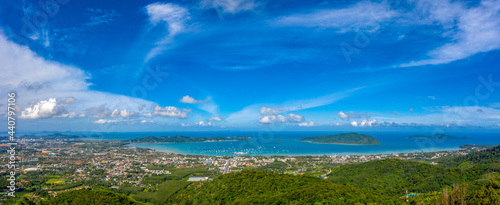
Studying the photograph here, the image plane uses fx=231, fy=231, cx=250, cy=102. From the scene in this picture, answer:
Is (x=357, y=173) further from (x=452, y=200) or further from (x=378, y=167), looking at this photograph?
(x=452, y=200)

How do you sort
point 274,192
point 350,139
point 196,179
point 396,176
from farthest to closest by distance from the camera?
point 350,139 → point 196,179 → point 396,176 → point 274,192

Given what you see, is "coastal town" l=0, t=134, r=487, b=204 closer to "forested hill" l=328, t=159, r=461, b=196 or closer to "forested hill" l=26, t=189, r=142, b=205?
"forested hill" l=328, t=159, r=461, b=196

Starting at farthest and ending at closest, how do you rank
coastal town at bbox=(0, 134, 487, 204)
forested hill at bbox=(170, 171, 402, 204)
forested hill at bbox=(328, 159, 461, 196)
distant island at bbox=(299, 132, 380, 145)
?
1. distant island at bbox=(299, 132, 380, 145)
2. coastal town at bbox=(0, 134, 487, 204)
3. forested hill at bbox=(328, 159, 461, 196)
4. forested hill at bbox=(170, 171, 402, 204)

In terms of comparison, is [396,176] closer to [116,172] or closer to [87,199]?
[87,199]

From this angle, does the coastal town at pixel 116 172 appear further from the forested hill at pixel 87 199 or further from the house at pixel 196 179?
the forested hill at pixel 87 199

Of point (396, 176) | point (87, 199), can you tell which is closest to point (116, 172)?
point (87, 199)

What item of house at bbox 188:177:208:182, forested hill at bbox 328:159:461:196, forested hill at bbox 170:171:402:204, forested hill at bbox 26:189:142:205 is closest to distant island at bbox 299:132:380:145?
forested hill at bbox 328:159:461:196

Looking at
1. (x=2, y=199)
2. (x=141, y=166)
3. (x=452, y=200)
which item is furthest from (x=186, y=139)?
(x=452, y=200)

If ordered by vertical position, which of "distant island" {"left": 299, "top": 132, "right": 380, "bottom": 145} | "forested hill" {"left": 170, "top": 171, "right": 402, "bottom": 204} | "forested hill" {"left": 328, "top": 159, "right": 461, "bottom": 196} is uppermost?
"forested hill" {"left": 170, "top": 171, "right": 402, "bottom": 204}
